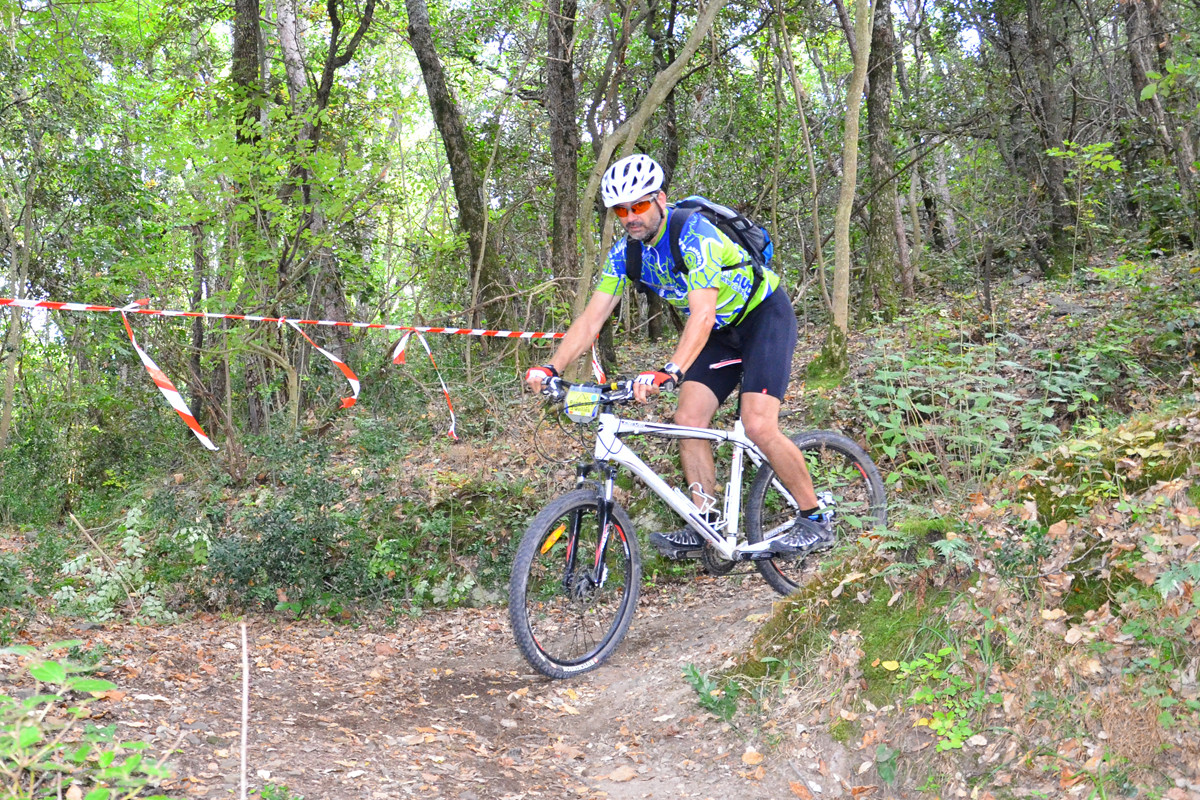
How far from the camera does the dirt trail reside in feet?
11.2

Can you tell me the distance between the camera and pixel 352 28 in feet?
49.8

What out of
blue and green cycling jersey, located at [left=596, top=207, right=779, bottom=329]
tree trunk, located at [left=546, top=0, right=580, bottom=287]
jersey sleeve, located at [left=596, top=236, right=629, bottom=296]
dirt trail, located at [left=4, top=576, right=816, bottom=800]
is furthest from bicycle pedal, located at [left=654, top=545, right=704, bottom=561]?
tree trunk, located at [left=546, top=0, right=580, bottom=287]

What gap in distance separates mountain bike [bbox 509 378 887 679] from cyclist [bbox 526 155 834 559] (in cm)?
12

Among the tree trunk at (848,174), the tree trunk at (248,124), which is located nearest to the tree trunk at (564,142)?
the tree trunk at (848,174)

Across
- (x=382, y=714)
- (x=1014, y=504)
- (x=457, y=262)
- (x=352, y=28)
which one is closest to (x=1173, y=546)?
(x=1014, y=504)

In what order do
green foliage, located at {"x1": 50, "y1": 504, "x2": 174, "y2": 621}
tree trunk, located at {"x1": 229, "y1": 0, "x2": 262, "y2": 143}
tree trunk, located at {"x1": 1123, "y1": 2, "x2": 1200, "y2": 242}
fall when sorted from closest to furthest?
green foliage, located at {"x1": 50, "y1": 504, "x2": 174, "y2": 621}
tree trunk, located at {"x1": 1123, "y1": 2, "x2": 1200, "y2": 242}
tree trunk, located at {"x1": 229, "y1": 0, "x2": 262, "y2": 143}

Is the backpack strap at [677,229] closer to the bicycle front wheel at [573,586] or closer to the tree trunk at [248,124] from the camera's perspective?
the bicycle front wheel at [573,586]

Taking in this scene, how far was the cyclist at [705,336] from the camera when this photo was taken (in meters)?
4.35

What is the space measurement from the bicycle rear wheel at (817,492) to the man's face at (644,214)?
152cm

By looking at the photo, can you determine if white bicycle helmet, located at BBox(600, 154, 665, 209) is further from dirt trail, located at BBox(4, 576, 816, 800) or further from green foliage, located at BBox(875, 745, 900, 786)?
green foliage, located at BBox(875, 745, 900, 786)

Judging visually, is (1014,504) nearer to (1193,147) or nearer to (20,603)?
(20,603)

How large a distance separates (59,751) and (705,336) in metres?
2.97

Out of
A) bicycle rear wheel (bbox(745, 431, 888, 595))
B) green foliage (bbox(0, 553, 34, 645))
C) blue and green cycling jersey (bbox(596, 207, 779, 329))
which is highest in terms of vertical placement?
blue and green cycling jersey (bbox(596, 207, 779, 329))

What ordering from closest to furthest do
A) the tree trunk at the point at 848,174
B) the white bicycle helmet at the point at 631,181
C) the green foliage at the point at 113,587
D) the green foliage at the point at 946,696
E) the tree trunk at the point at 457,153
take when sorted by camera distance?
the green foliage at the point at 946,696 → the white bicycle helmet at the point at 631,181 → the green foliage at the point at 113,587 → the tree trunk at the point at 848,174 → the tree trunk at the point at 457,153
